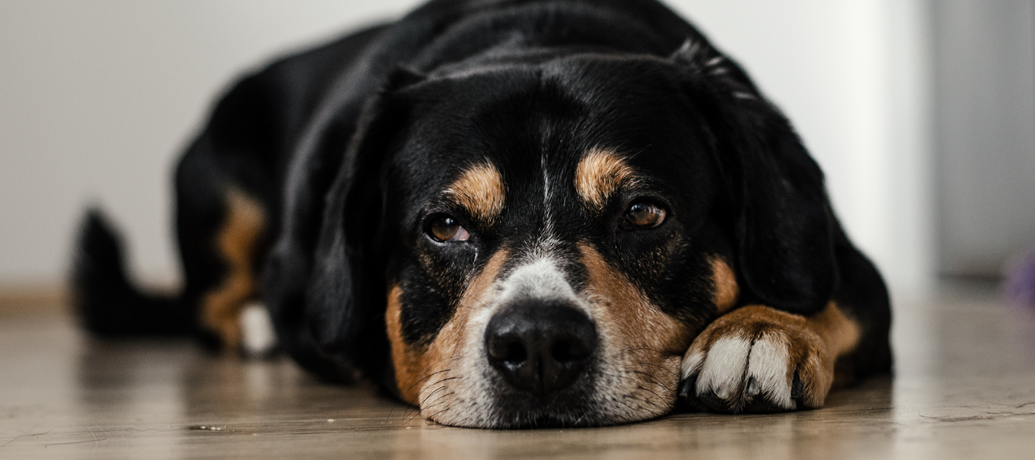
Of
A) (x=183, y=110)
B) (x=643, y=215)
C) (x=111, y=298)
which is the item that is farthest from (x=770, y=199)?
(x=183, y=110)

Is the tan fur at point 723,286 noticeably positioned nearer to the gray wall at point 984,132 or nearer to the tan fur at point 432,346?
the tan fur at point 432,346

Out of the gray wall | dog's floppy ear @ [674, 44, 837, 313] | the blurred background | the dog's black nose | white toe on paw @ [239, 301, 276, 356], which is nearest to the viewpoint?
the dog's black nose

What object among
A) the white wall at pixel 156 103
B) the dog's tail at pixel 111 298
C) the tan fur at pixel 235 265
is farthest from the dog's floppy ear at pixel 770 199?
the white wall at pixel 156 103

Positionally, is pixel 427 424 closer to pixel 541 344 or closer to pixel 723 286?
pixel 541 344

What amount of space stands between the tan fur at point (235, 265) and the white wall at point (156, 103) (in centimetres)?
319

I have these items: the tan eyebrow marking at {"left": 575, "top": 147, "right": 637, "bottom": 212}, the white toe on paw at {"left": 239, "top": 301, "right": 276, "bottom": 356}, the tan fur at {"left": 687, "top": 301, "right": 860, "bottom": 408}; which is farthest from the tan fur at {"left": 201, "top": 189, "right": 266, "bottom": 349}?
the tan fur at {"left": 687, "top": 301, "right": 860, "bottom": 408}

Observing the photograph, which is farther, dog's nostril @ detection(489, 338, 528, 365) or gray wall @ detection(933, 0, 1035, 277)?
gray wall @ detection(933, 0, 1035, 277)

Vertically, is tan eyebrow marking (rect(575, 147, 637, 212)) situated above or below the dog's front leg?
above

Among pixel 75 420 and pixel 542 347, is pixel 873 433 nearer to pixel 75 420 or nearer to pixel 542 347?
pixel 542 347

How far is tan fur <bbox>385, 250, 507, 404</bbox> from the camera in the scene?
203 centimetres

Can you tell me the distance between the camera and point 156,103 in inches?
278

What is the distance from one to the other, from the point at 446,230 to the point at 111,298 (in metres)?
2.88

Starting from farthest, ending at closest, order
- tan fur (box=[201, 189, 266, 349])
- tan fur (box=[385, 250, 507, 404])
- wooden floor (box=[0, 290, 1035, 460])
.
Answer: tan fur (box=[201, 189, 266, 349]) → tan fur (box=[385, 250, 507, 404]) → wooden floor (box=[0, 290, 1035, 460])

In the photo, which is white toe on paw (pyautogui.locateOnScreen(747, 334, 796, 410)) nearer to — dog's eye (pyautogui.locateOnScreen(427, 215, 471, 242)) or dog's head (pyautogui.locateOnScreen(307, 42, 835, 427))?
dog's head (pyautogui.locateOnScreen(307, 42, 835, 427))
